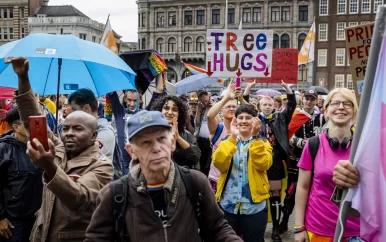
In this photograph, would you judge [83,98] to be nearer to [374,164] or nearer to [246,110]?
[246,110]

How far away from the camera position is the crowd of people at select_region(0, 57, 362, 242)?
2416 mm

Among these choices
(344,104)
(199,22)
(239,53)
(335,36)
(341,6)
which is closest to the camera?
(344,104)

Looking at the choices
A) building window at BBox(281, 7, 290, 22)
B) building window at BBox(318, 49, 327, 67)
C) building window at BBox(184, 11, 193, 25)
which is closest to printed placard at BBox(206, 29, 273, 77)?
building window at BBox(318, 49, 327, 67)

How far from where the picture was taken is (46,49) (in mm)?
4316

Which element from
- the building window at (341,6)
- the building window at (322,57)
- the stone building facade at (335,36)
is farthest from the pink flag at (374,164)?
the building window at (341,6)

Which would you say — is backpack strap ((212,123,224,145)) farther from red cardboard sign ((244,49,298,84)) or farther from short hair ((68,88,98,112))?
red cardboard sign ((244,49,298,84))

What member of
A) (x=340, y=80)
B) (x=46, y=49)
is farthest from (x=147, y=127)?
(x=340, y=80)

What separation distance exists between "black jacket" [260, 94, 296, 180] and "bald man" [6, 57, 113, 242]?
3.59 m

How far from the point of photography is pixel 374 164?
2.47 m

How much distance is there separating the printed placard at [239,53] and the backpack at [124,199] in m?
4.82

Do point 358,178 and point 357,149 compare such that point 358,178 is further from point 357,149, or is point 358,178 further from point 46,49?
point 46,49

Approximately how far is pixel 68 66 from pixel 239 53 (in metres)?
2.82

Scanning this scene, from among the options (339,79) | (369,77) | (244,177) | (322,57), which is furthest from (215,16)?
(369,77)

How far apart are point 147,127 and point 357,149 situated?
3.40 ft
